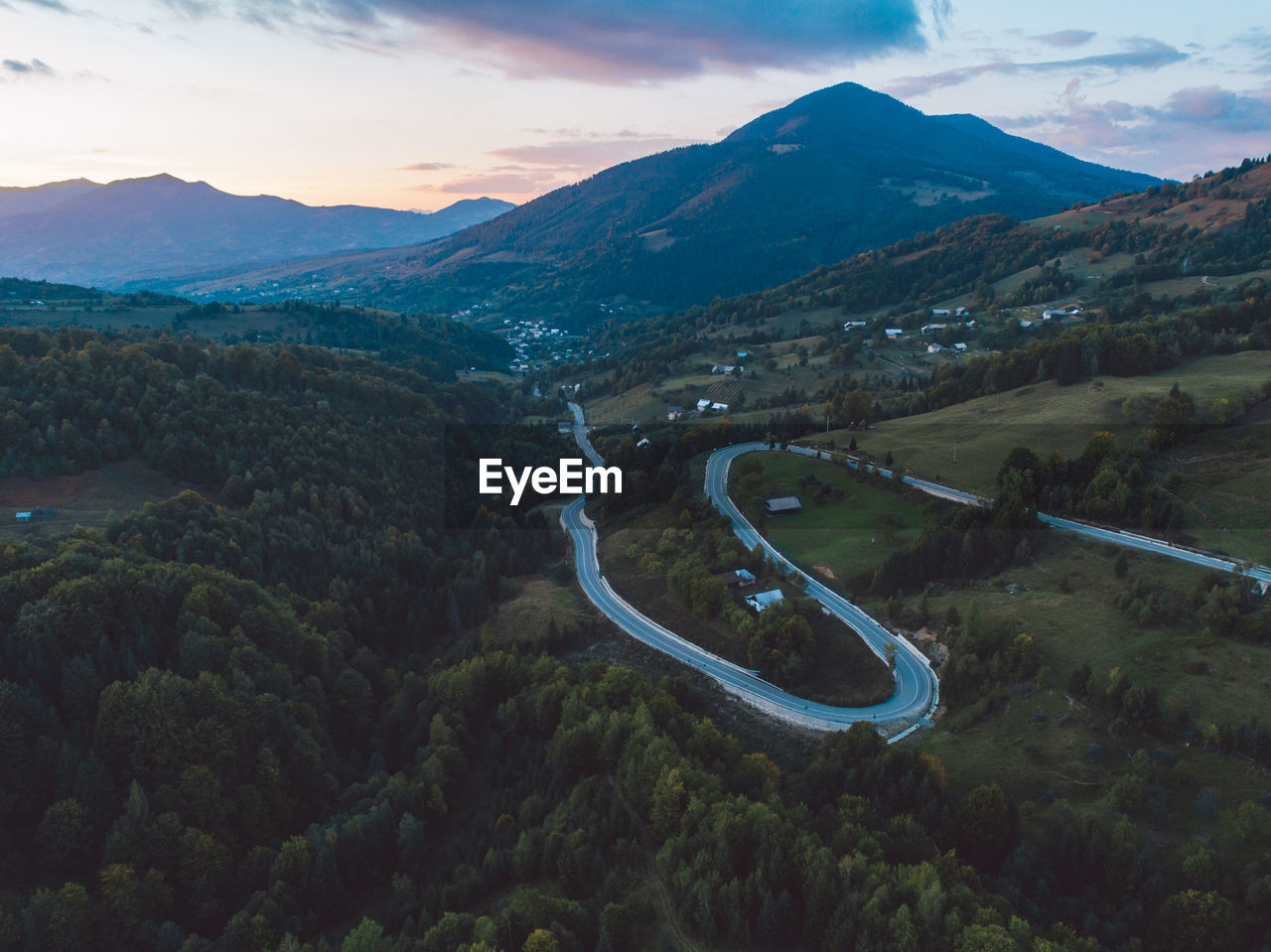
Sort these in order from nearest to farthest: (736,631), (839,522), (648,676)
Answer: (648,676)
(736,631)
(839,522)

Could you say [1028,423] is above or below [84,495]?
above

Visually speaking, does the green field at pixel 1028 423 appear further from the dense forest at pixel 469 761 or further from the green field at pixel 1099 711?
the green field at pixel 1099 711

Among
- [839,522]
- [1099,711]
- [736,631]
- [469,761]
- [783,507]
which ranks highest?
[783,507]

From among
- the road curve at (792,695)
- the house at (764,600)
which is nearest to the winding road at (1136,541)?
the road curve at (792,695)

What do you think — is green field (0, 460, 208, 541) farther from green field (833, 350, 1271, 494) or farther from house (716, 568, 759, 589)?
green field (833, 350, 1271, 494)

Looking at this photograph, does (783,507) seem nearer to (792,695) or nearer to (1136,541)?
(792,695)

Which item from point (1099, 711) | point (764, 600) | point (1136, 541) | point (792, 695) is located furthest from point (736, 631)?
point (1136, 541)

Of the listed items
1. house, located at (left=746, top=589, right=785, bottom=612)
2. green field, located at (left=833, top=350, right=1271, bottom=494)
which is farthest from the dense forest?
green field, located at (left=833, top=350, right=1271, bottom=494)

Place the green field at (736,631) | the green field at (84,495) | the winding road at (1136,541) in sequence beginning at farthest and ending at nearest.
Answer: the green field at (84,495)
the green field at (736,631)
the winding road at (1136,541)
